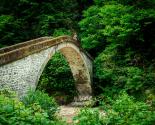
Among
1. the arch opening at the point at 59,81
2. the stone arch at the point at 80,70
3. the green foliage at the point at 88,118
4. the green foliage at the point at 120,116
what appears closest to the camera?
the green foliage at the point at 88,118

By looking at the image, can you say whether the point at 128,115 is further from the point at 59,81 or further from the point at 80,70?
the point at 59,81

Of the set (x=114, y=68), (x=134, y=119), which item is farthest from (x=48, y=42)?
(x=134, y=119)

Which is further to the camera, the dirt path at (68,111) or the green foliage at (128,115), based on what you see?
the dirt path at (68,111)

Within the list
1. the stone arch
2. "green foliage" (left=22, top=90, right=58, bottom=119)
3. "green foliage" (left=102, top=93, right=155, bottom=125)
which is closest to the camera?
"green foliage" (left=102, top=93, right=155, bottom=125)

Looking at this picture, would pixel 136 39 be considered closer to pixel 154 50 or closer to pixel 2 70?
pixel 154 50

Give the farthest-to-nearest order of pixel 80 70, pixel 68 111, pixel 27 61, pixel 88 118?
pixel 80 70 < pixel 68 111 < pixel 27 61 < pixel 88 118

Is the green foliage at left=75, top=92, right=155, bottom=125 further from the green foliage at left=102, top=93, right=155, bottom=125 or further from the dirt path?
the dirt path

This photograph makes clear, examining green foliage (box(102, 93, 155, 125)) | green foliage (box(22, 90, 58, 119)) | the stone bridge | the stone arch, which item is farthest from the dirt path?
green foliage (box(102, 93, 155, 125))

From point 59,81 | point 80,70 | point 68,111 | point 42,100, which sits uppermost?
point 80,70

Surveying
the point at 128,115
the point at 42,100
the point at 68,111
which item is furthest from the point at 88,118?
the point at 68,111

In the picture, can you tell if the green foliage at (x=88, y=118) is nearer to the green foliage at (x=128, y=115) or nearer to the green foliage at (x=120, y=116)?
the green foliage at (x=120, y=116)

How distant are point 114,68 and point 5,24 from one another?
7558mm

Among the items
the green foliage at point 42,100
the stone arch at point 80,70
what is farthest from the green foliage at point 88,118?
the stone arch at point 80,70

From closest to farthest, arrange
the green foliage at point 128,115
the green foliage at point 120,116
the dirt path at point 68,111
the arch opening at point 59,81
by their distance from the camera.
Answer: the green foliage at point 120,116 < the green foliage at point 128,115 < the dirt path at point 68,111 < the arch opening at point 59,81
